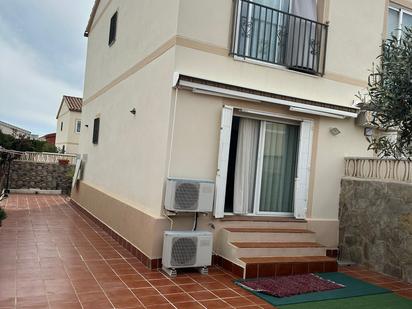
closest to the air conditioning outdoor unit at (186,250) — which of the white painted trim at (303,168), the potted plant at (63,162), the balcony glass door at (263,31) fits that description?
the white painted trim at (303,168)

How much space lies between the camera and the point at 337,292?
6.48 metres

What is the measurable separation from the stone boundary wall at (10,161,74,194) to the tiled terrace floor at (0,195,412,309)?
999 cm

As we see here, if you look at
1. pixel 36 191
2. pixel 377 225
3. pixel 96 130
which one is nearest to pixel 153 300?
pixel 377 225

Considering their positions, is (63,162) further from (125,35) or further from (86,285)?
(86,285)

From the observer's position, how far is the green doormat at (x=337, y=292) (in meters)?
5.91

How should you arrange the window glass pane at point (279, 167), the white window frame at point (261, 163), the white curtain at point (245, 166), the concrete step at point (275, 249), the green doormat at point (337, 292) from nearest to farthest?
the green doormat at point (337, 292) < the concrete step at point (275, 249) < the white window frame at point (261, 163) < the white curtain at point (245, 166) < the window glass pane at point (279, 167)

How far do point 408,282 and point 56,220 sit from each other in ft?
30.3

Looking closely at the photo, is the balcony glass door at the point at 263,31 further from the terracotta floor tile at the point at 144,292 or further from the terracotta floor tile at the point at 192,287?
the terracotta floor tile at the point at 144,292

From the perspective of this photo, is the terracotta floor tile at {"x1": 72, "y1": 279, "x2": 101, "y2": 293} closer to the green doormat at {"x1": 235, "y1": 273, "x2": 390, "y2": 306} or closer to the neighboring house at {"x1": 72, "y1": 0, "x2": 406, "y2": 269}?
the neighboring house at {"x1": 72, "y1": 0, "x2": 406, "y2": 269}

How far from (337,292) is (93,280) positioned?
13.3 feet

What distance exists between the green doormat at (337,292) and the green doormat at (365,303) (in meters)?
0.12

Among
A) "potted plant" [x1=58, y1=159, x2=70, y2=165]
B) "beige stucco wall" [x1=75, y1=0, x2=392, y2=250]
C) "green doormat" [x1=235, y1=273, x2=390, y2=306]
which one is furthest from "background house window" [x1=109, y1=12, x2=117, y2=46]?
"potted plant" [x1=58, y1=159, x2=70, y2=165]

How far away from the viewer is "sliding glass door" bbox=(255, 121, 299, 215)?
837 centimetres

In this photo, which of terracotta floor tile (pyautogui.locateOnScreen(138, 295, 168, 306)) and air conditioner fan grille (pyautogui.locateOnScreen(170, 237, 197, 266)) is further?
air conditioner fan grille (pyautogui.locateOnScreen(170, 237, 197, 266))
